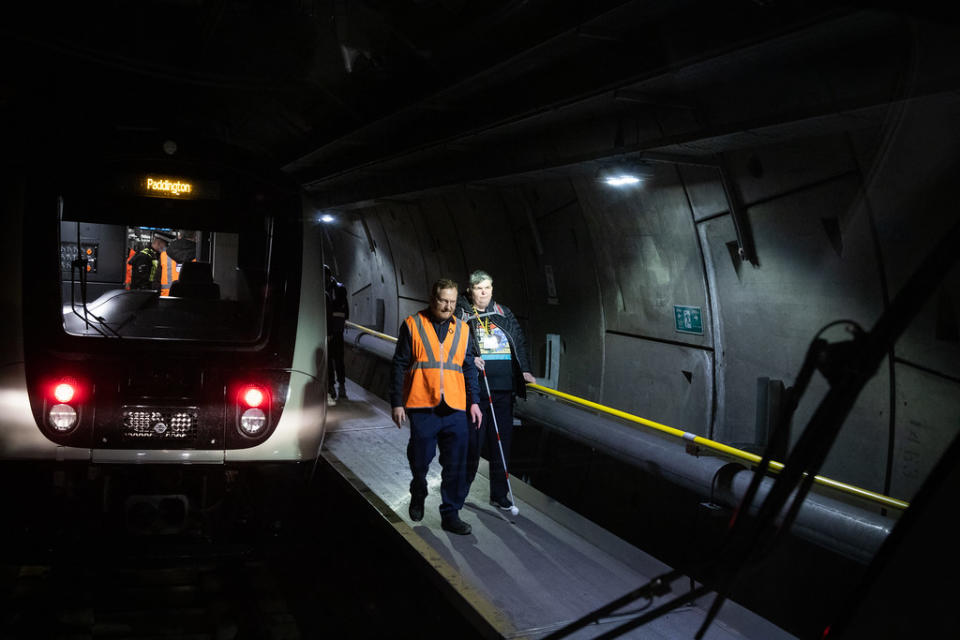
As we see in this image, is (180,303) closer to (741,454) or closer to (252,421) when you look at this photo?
(252,421)

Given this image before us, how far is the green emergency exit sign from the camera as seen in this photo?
311 inches

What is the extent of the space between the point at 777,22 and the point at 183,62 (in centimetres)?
867

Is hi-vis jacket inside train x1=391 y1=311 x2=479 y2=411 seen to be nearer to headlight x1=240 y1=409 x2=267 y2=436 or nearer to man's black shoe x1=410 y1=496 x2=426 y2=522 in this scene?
man's black shoe x1=410 y1=496 x2=426 y2=522

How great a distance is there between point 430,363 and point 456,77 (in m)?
3.35

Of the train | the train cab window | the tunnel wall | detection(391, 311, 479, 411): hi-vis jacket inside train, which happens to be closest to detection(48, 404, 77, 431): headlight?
A: the train

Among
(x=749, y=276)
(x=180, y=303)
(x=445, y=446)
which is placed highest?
(x=749, y=276)

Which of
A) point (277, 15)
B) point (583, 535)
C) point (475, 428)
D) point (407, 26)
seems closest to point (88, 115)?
point (277, 15)

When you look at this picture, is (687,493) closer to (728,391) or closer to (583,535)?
(728,391)

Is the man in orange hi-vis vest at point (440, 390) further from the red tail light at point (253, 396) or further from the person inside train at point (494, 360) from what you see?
the red tail light at point (253, 396)

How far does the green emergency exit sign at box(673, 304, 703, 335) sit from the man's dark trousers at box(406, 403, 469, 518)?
9.26 ft

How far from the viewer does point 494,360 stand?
6398 mm

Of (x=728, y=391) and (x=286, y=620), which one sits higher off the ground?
(x=728, y=391)

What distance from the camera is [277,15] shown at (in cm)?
927

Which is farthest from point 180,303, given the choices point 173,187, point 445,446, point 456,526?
point 456,526
